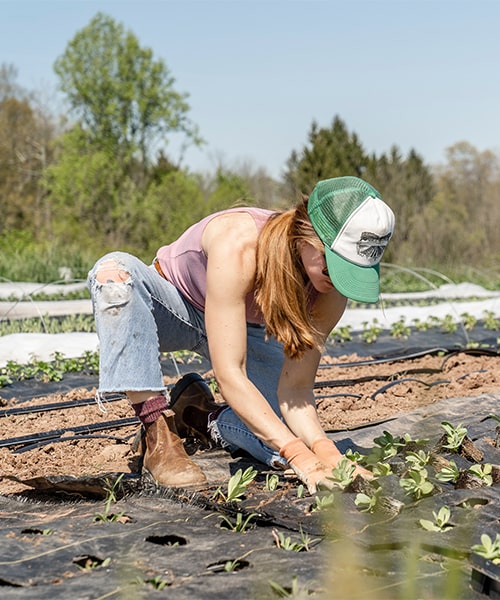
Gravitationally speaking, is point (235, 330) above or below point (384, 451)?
above

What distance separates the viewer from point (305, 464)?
7.27ft

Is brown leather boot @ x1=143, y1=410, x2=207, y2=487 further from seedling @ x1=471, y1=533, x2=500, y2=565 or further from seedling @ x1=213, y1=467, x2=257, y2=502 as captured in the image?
seedling @ x1=471, y1=533, x2=500, y2=565

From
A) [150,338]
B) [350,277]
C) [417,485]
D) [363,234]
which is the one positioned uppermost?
[363,234]

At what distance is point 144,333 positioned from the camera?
2.51 meters

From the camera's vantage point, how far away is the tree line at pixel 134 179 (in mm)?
16344

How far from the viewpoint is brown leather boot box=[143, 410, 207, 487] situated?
2.38m

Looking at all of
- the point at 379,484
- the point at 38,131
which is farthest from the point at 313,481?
the point at 38,131

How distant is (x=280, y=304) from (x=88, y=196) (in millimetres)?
17280

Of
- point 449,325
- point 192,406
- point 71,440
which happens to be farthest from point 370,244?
point 449,325

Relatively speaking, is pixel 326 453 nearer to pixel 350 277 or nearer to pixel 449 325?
pixel 350 277

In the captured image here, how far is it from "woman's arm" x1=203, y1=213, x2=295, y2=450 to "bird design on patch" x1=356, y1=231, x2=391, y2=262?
36cm

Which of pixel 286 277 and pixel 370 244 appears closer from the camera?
pixel 370 244

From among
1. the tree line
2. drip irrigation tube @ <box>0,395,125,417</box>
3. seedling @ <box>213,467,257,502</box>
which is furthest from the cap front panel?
the tree line

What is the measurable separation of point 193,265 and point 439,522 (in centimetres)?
124
